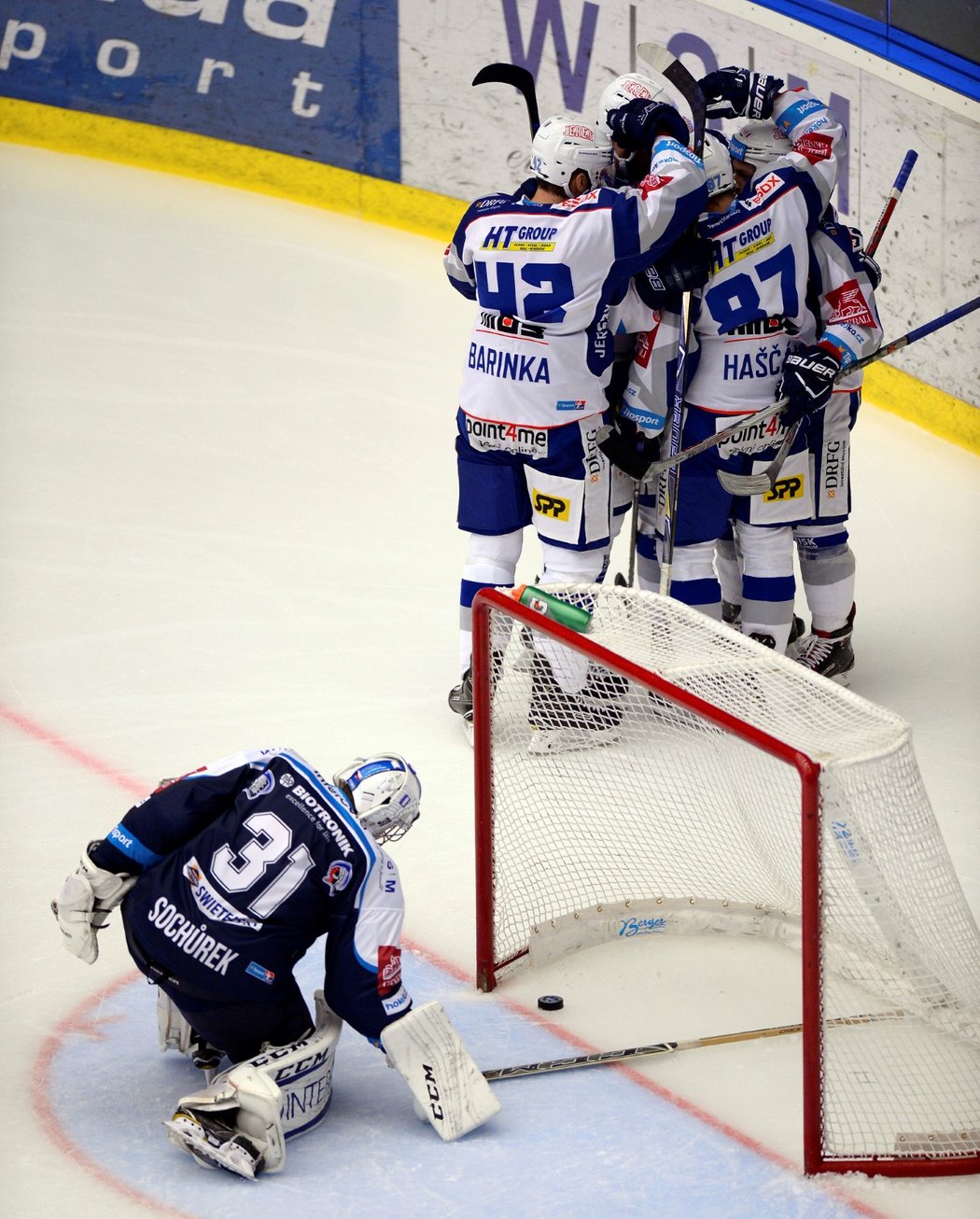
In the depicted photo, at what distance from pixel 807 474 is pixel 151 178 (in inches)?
180

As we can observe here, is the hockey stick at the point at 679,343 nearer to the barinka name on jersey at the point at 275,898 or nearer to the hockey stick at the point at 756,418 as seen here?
the hockey stick at the point at 756,418

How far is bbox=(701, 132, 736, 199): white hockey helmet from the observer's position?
190 inches

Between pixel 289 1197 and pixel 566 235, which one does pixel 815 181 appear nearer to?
pixel 566 235

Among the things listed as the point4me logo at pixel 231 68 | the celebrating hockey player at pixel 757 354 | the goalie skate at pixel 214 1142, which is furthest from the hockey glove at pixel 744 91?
the point4me logo at pixel 231 68

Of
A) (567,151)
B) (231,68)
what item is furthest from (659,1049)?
(231,68)

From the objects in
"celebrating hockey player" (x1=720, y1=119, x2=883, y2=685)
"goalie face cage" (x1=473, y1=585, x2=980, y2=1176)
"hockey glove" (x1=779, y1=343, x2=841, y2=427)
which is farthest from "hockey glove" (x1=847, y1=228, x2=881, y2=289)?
"goalie face cage" (x1=473, y1=585, x2=980, y2=1176)

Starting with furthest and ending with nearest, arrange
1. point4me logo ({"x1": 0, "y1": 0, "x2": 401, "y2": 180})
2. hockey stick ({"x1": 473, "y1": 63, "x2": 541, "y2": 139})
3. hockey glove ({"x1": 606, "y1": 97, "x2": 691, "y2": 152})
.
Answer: point4me logo ({"x1": 0, "y1": 0, "x2": 401, "y2": 180}), hockey stick ({"x1": 473, "y1": 63, "x2": 541, "y2": 139}), hockey glove ({"x1": 606, "y1": 97, "x2": 691, "y2": 152})

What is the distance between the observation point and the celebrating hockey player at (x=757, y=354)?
477 centimetres

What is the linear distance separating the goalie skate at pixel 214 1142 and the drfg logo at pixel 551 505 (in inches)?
85.5

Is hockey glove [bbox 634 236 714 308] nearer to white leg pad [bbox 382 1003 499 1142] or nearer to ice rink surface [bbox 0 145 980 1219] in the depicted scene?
ice rink surface [bbox 0 145 980 1219]

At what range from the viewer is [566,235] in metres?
4.47

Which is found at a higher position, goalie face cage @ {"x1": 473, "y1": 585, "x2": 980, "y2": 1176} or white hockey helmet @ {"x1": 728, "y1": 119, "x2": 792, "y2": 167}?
white hockey helmet @ {"x1": 728, "y1": 119, "x2": 792, "y2": 167}

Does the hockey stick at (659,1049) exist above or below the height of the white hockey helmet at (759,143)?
below

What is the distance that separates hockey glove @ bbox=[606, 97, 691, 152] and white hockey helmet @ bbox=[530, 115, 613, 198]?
60 millimetres
